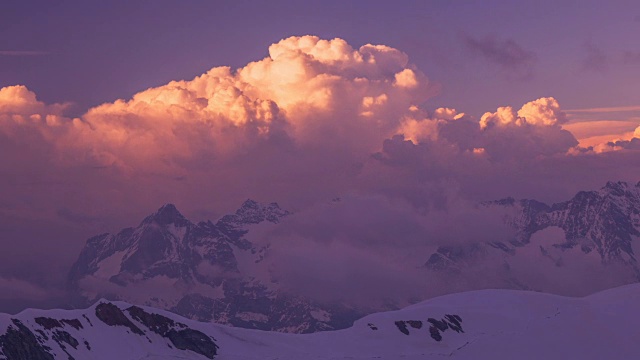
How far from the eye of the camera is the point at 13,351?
200 m
